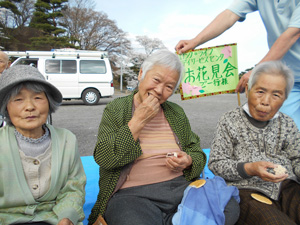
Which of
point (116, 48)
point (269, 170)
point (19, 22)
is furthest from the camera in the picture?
point (116, 48)

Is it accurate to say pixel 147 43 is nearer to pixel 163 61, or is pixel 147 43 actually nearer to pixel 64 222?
pixel 163 61

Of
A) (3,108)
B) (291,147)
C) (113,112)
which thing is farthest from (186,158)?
(3,108)

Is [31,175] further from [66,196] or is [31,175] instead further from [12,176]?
[66,196]

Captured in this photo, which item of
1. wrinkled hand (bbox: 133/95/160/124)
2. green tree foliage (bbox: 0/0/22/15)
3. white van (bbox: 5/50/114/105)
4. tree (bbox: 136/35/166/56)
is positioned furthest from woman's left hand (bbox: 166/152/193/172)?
tree (bbox: 136/35/166/56)

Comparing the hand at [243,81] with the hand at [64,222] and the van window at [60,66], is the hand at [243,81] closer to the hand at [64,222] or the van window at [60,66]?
the hand at [64,222]

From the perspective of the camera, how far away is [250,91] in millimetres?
1683

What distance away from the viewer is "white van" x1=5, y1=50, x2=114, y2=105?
10859 millimetres

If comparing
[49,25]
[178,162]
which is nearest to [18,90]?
[178,162]

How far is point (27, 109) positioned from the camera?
1287 mm

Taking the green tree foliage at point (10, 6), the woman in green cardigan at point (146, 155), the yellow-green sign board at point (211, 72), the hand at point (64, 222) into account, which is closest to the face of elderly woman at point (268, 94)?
the woman in green cardigan at point (146, 155)

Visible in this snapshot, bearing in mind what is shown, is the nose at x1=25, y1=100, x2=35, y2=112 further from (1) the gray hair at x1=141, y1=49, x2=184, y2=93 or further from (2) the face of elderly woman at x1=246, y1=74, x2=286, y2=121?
(2) the face of elderly woman at x1=246, y1=74, x2=286, y2=121

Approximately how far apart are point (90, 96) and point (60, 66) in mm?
1964

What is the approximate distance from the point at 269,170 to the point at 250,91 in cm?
57

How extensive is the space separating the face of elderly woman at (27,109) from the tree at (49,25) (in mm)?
23325
